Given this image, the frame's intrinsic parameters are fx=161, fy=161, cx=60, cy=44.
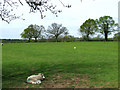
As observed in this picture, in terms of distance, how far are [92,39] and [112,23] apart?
11418mm

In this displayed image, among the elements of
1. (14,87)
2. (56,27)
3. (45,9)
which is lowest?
(14,87)

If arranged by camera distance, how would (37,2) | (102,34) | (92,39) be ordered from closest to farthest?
(37,2)
(92,39)
(102,34)

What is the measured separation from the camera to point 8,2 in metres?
5.72

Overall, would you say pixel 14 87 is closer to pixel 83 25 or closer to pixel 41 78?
pixel 41 78

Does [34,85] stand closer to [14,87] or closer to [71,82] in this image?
[14,87]

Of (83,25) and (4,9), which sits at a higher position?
(83,25)

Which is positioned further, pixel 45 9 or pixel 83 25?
pixel 83 25

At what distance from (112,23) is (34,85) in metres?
62.9

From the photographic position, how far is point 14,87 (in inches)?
201

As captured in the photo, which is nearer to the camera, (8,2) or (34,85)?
(34,85)

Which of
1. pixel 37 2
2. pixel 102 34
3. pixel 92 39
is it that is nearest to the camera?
pixel 37 2

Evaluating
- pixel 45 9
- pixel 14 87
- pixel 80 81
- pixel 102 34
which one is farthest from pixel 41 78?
pixel 102 34

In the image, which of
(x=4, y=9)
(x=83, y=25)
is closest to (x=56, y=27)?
(x=83, y=25)

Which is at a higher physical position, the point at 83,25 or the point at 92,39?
the point at 83,25
